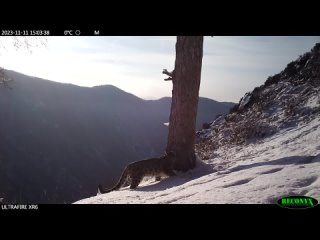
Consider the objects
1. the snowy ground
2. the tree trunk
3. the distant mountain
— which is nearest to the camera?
the snowy ground

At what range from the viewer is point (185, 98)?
790 cm

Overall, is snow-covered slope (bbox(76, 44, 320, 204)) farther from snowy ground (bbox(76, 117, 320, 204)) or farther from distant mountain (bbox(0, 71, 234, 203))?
distant mountain (bbox(0, 71, 234, 203))

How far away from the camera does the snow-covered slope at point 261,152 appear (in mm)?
4148

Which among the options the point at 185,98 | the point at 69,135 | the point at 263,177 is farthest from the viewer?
the point at 69,135

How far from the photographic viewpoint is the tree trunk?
7633mm

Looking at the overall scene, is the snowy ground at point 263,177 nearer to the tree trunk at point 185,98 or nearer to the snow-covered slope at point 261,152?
the snow-covered slope at point 261,152

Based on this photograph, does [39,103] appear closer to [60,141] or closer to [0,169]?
[60,141]

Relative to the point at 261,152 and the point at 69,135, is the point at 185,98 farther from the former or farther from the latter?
the point at 69,135

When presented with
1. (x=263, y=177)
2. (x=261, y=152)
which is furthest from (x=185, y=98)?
(x=263, y=177)

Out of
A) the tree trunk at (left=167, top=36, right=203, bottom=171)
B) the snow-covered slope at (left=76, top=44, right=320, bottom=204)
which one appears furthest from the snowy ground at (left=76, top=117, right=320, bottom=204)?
the tree trunk at (left=167, top=36, right=203, bottom=171)

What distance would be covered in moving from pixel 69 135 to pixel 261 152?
40395mm

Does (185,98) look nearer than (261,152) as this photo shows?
No
